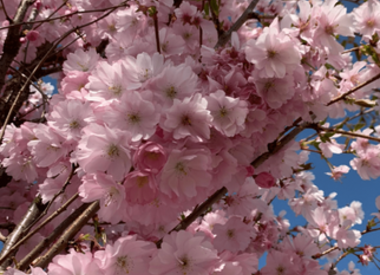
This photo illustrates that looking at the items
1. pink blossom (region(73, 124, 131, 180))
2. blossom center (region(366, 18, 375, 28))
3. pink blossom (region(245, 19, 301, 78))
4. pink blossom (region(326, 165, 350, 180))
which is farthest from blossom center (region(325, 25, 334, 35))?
pink blossom (region(326, 165, 350, 180))

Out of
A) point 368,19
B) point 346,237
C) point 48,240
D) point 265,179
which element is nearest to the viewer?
point 48,240

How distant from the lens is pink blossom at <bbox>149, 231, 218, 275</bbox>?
1.08 m

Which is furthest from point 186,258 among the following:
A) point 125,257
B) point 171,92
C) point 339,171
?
point 339,171

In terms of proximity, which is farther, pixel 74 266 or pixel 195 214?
pixel 195 214

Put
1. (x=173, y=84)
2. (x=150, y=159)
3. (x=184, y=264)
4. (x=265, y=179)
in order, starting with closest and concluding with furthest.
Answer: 1. (x=150, y=159)
2. (x=173, y=84)
3. (x=184, y=264)
4. (x=265, y=179)

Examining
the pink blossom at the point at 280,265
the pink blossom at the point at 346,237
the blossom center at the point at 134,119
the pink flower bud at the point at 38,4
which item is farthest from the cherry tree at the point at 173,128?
the pink flower bud at the point at 38,4

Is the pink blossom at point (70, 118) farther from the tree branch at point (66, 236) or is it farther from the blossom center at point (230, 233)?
the blossom center at point (230, 233)

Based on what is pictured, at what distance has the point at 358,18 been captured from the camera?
1.55 m

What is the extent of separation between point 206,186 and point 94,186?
351 millimetres

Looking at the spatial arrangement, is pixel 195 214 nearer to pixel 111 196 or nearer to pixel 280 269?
pixel 111 196

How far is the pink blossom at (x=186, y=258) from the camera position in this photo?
42.4 inches

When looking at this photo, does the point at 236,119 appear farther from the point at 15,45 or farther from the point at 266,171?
the point at 15,45

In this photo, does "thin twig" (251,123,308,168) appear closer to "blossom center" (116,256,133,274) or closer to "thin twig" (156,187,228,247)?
"thin twig" (156,187,228,247)

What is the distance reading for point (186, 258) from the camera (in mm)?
1104
